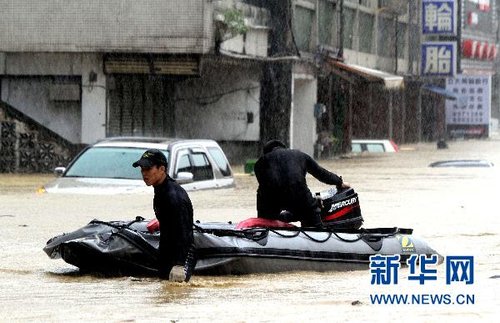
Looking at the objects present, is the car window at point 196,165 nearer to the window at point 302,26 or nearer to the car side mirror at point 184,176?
the car side mirror at point 184,176

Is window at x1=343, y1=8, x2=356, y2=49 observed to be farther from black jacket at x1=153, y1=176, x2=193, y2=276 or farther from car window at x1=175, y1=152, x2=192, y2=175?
black jacket at x1=153, y1=176, x2=193, y2=276

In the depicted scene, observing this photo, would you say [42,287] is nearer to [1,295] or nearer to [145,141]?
[1,295]

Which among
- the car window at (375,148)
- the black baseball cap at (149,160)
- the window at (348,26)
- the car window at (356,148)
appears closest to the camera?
the black baseball cap at (149,160)

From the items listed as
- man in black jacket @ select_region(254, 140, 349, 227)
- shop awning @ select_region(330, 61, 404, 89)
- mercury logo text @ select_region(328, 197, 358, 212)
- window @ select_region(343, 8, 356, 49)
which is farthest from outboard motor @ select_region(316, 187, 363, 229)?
window @ select_region(343, 8, 356, 49)

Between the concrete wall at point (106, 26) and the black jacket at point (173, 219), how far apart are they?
2180cm

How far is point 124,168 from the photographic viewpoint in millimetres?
21359

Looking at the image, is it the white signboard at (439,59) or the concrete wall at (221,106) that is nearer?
the concrete wall at (221,106)

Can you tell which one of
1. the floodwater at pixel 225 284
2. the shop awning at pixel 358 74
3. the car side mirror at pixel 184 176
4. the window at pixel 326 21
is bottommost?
the floodwater at pixel 225 284

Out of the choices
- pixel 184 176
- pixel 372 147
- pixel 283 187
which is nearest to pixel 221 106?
pixel 372 147

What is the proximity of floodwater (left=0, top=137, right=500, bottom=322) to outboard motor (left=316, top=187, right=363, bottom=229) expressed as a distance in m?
1.23

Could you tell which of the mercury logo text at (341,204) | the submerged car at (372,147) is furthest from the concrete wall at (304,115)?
the mercury logo text at (341,204)

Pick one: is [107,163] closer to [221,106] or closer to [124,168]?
[124,168]

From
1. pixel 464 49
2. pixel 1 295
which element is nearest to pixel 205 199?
pixel 1 295

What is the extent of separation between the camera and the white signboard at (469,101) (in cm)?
7200
